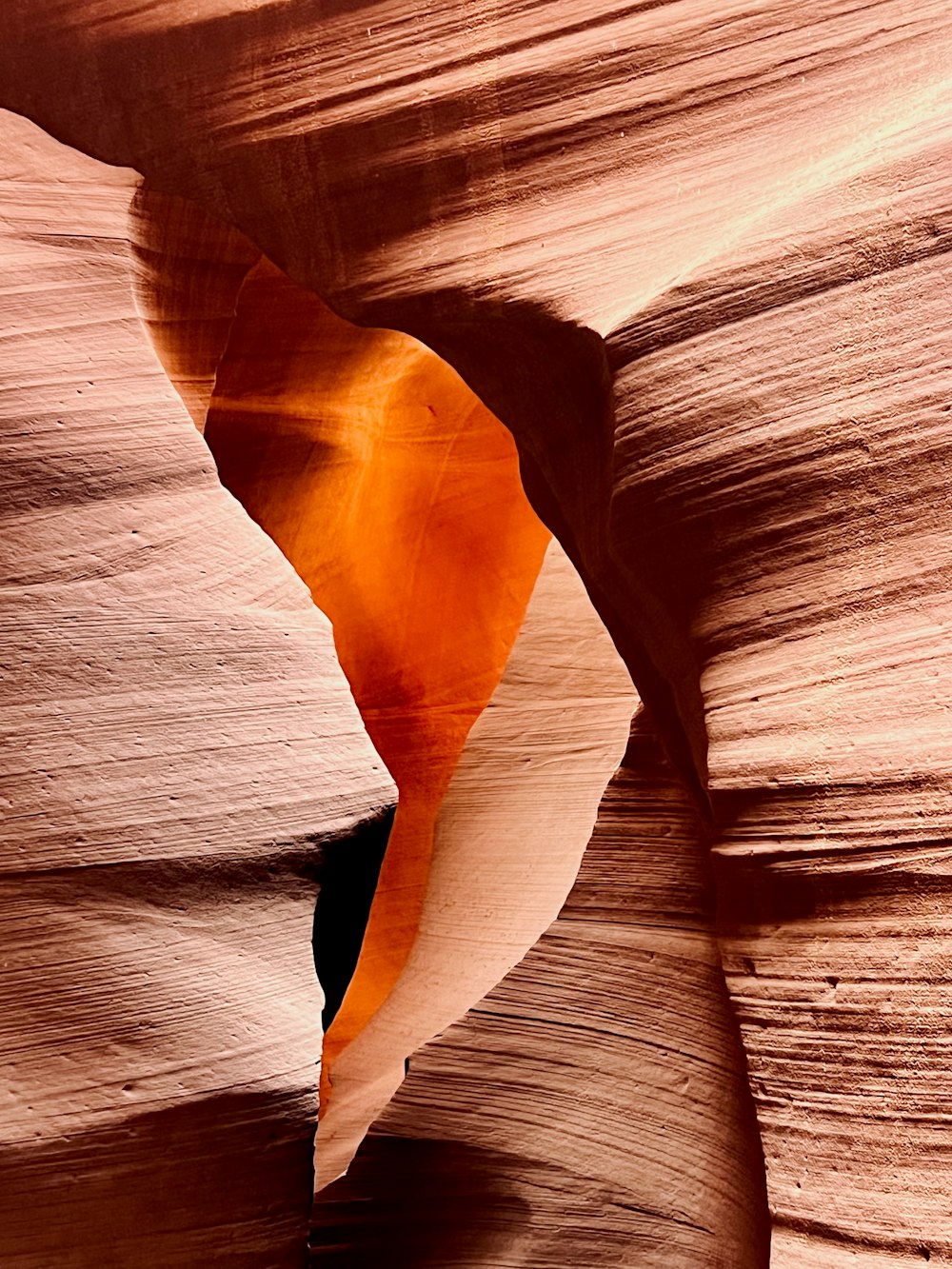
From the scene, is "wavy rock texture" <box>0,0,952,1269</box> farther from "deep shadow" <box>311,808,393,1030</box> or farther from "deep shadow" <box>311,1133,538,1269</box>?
"deep shadow" <box>311,808,393,1030</box>

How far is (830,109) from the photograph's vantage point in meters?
1.91

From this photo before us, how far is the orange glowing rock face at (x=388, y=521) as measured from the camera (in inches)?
161

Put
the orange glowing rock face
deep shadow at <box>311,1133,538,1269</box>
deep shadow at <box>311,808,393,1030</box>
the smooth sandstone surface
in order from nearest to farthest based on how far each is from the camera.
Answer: the smooth sandstone surface, deep shadow at <box>311,808,393,1030</box>, deep shadow at <box>311,1133,538,1269</box>, the orange glowing rock face

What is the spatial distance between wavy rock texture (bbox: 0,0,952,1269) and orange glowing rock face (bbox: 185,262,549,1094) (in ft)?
5.27

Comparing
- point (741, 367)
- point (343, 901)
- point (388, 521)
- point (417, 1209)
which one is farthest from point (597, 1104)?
point (388, 521)

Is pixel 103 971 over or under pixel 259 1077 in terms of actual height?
over

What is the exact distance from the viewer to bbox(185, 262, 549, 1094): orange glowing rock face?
4102 millimetres

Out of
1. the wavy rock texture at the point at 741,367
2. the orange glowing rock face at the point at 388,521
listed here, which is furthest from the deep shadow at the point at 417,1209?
the orange glowing rock face at the point at 388,521

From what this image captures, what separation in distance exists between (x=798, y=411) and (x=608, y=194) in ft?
1.86

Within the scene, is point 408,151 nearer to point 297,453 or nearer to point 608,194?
point 608,194

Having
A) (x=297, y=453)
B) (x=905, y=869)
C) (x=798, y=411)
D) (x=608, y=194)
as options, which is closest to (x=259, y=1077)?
(x=905, y=869)

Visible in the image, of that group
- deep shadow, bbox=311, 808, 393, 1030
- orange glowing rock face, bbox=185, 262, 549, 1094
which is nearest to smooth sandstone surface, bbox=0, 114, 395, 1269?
A: deep shadow, bbox=311, 808, 393, 1030

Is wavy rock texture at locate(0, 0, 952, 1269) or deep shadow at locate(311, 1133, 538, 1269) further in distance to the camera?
deep shadow at locate(311, 1133, 538, 1269)

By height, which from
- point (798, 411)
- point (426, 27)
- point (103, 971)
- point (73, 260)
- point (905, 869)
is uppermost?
point (426, 27)
